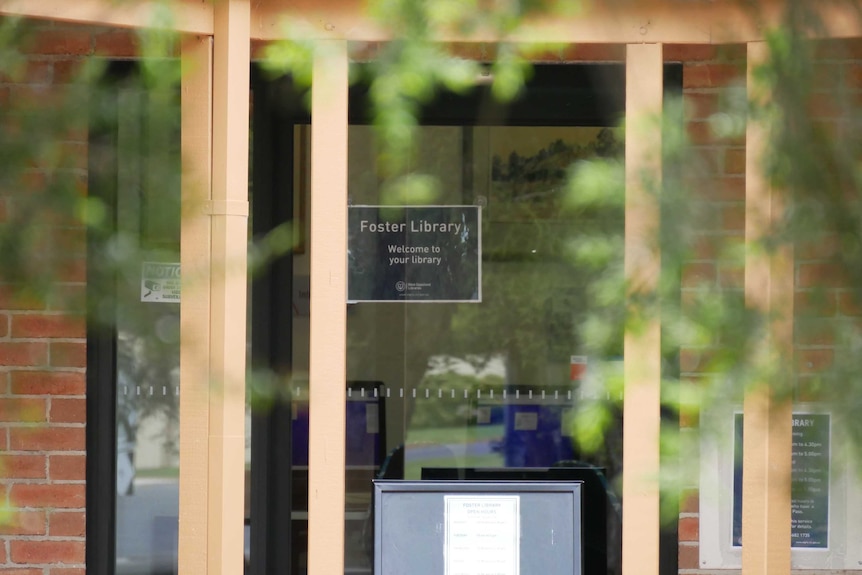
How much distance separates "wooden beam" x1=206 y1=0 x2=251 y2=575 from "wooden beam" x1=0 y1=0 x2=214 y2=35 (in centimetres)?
6

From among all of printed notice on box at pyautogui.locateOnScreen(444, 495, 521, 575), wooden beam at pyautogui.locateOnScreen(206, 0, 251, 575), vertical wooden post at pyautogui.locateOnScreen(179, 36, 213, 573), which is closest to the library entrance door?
printed notice on box at pyautogui.locateOnScreen(444, 495, 521, 575)

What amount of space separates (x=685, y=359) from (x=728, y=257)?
2.44 meters

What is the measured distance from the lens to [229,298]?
350 cm

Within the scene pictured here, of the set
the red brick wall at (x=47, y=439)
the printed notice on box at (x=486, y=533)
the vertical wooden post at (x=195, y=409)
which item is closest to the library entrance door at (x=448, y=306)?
the red brick wall at (x=47, y=439)

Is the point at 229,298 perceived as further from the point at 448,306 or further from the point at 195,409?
the point at 448,306

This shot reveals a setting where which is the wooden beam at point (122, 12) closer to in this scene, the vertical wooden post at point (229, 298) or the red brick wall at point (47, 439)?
the vertical wooden post at point (229, 298)

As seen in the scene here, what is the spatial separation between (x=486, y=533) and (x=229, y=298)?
1.17 meters

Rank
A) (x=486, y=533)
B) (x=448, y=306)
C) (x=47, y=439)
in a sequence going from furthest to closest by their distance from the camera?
(x=448, y=306) → (x=47, y=439) → (x=486, y=533)

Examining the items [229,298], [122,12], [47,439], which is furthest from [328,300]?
[47,439]

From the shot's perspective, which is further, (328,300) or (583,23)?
(328,300)

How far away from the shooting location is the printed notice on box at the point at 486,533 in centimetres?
399

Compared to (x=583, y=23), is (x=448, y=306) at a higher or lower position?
lower

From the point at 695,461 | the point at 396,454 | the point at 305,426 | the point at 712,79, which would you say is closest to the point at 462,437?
the point at 396,454

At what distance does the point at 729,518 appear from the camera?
4738 mm
